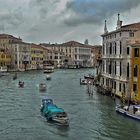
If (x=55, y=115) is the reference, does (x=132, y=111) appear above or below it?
above

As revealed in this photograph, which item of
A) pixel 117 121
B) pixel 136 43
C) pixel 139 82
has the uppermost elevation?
pixel 136 43

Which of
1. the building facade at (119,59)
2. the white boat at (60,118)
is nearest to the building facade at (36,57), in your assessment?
the building facade at (119,59)

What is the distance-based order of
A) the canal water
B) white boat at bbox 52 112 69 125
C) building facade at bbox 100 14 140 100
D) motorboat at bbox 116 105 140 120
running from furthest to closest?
building facade at bbox 100 14 140 100 → motorboat at bbox 116 105 140 120 → white boat at bbox 52 112 69 125 → the canal water

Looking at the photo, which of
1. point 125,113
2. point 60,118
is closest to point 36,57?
point 125,113

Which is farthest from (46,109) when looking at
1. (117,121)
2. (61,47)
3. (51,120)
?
(61,47)

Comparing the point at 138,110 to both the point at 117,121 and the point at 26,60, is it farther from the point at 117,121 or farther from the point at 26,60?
the point at 26,60

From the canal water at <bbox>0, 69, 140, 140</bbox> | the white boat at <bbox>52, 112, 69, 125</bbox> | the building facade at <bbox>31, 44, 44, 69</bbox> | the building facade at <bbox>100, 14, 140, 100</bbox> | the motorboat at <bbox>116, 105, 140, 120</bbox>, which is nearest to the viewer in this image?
the canal water at <bbox>0, 69, 140, 140</bbox>

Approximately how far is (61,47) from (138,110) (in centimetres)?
7883

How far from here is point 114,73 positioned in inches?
1021

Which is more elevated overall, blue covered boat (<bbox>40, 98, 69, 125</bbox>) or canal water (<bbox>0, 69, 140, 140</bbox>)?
blue covered boat (<bbox>40, 98, 69, 125</bbox>)

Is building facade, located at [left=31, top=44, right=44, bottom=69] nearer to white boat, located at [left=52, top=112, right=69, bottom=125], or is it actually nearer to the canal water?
the canal water

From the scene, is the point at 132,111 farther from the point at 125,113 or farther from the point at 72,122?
the point at 72,122

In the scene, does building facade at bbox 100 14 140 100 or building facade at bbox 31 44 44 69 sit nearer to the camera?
building facade at bbox 100 14 140 100

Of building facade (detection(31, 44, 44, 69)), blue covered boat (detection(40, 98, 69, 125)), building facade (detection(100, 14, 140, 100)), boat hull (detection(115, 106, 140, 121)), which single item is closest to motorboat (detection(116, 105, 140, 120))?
boat hull (detection(115, 106, 140, 121))
